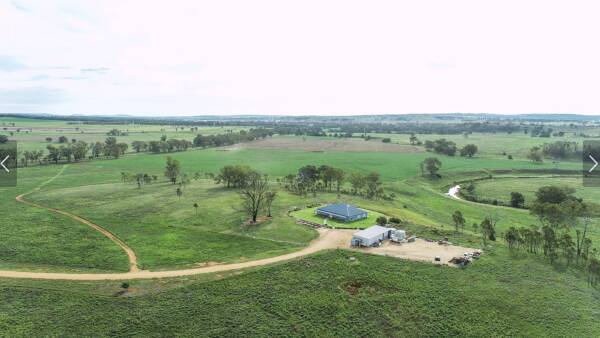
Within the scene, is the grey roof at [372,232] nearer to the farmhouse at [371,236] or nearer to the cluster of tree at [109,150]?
the farmhouse at [371,236]

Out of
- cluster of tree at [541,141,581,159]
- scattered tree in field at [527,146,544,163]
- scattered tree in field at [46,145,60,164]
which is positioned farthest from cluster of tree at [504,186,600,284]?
scattered tree in field at [46,145,60,164]

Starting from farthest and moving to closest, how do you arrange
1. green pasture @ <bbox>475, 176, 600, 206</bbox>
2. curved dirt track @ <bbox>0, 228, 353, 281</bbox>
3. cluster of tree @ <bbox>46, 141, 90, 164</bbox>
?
cluster of tree @ <bbox>46, 141, 90, 164</bbox>, green pasture @ <bbox>475, 176, 600, 206</bbox>, curved dirt track @ <bbox>0, 228, 353, 281</bbox>

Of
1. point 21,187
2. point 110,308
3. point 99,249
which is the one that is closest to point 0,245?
point 99,249

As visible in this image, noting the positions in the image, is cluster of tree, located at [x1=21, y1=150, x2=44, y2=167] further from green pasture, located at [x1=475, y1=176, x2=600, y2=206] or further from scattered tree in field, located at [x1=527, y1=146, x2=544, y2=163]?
scattered tree in field, located at [x1=527, y1=146, x2=544, y2=163]

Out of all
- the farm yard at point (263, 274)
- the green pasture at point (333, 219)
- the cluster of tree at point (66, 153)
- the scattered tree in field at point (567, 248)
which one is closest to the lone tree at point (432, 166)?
the farm yard at point (263, 274)

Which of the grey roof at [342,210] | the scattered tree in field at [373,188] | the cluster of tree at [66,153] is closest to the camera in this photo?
the grey roof at [342,210]

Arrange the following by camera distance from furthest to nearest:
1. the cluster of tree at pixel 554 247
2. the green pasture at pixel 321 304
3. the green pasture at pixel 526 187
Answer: the green pasture at pixel 526 187
the cluster of tree at pixel 554 247
the green pasture at pixel 321 304

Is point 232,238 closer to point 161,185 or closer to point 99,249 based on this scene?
point 99,249
